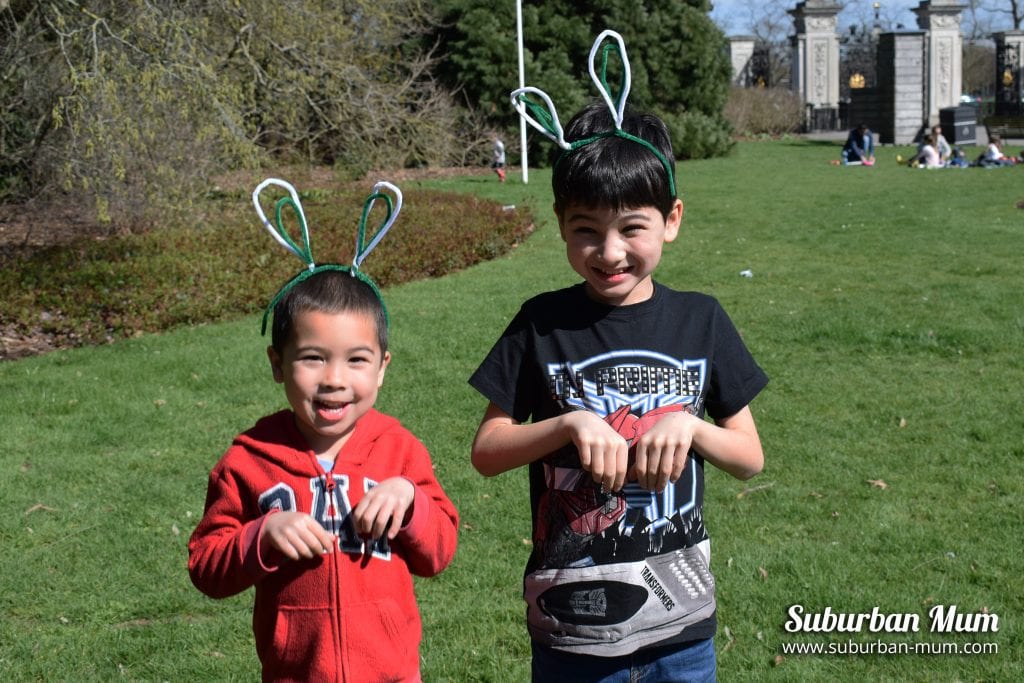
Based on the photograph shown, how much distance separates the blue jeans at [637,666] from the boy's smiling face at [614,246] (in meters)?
0.69

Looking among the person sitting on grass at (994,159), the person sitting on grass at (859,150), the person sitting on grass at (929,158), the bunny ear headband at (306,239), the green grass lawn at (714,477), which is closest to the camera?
the bunny ear headband at (306,239)

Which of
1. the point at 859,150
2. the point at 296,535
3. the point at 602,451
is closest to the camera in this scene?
the point at 296,535

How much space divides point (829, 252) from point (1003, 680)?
840 cm

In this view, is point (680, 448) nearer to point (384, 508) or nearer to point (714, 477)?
point (384, 508)

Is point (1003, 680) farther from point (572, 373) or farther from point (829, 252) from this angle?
point (829, 252)

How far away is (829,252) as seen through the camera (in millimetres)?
11398

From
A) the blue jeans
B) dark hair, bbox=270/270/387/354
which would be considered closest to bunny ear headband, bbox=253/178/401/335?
dark hair, bbox=270/270/387/354

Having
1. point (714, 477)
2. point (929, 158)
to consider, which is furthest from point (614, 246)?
point (929, 158)

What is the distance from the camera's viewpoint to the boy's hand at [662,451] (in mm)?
1866

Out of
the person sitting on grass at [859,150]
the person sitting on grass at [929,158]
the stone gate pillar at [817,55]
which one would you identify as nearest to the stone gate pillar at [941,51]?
the stone gate pillar at [817,55]

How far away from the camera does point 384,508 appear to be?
181 cm

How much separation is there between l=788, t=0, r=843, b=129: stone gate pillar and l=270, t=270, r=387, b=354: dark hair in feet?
138

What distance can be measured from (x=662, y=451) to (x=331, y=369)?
23.1 inches

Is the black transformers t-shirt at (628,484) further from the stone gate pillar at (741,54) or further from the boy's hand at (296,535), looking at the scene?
the stone gate pillar at (741,54)
